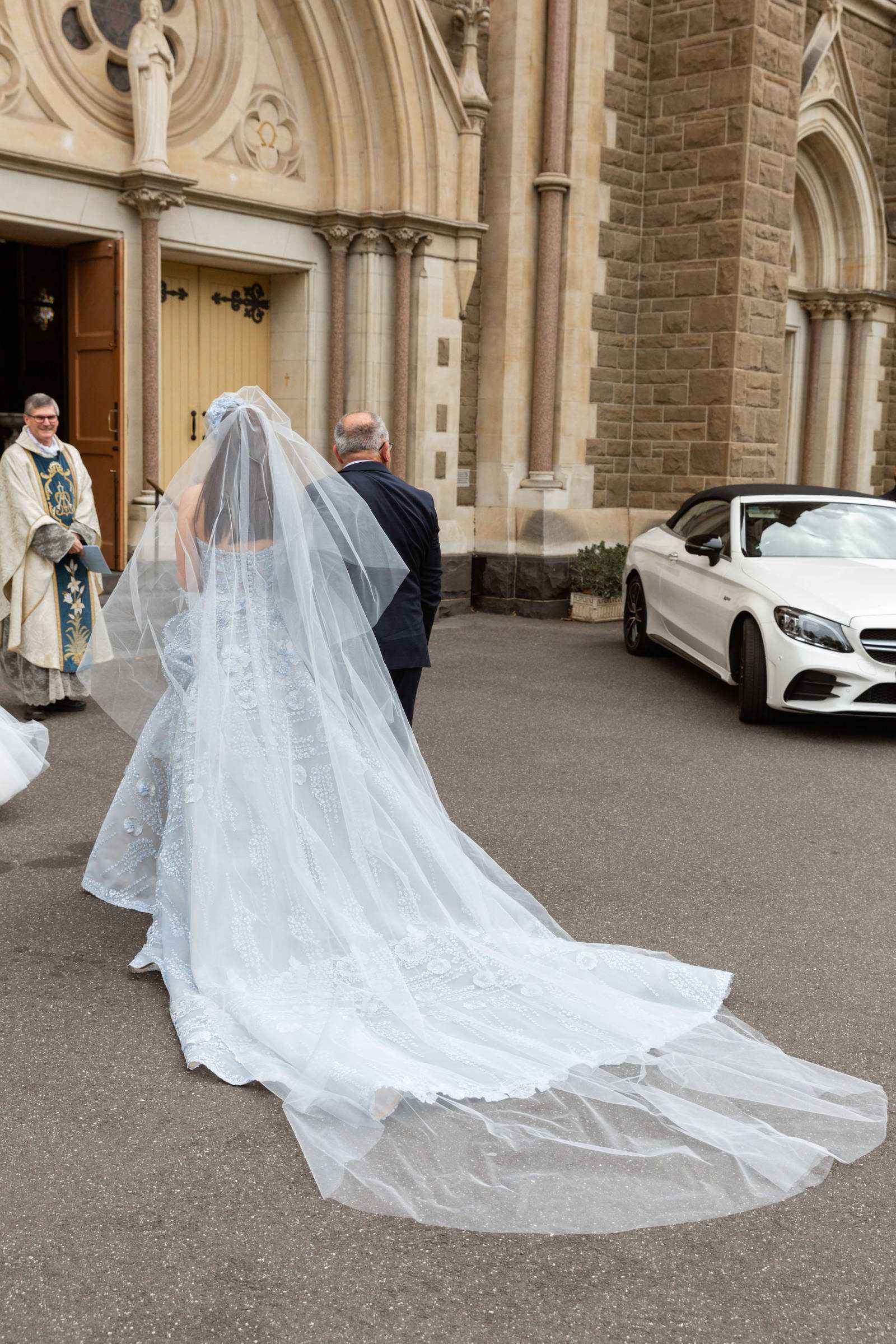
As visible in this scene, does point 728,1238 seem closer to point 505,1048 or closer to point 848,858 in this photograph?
point 505,1048

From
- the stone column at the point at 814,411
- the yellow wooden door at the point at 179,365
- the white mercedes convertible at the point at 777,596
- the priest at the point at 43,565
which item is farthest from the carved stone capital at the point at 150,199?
the stone column at the point at 814,411

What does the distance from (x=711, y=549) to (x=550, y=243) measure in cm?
549

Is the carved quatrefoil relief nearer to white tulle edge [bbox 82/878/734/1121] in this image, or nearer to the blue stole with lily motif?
the blue stole with lily motif

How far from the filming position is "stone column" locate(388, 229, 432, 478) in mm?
12773

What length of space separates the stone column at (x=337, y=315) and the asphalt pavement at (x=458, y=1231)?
625cm

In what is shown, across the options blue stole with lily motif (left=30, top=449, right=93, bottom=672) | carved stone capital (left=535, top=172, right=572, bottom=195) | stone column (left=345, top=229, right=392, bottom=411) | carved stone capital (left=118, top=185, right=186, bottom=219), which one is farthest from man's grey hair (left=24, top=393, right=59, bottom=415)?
carved stone capital (left=535, top=172, right=572, bottom=195)

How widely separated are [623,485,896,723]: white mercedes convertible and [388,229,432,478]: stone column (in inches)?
116

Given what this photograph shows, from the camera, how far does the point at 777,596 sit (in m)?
8.44

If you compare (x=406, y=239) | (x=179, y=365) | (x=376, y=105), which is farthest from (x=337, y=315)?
(x=376, y=105)

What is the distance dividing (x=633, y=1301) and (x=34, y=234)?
33.9 ft

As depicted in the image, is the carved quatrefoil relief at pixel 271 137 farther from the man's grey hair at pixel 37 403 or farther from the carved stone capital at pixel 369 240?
the man's grey hair at pixel 37 403

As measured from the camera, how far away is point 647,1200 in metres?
2.94

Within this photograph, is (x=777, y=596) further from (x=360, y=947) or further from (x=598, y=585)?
(x=360, y=947)

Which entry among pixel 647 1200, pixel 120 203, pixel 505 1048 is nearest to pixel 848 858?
pixel 505 1048
